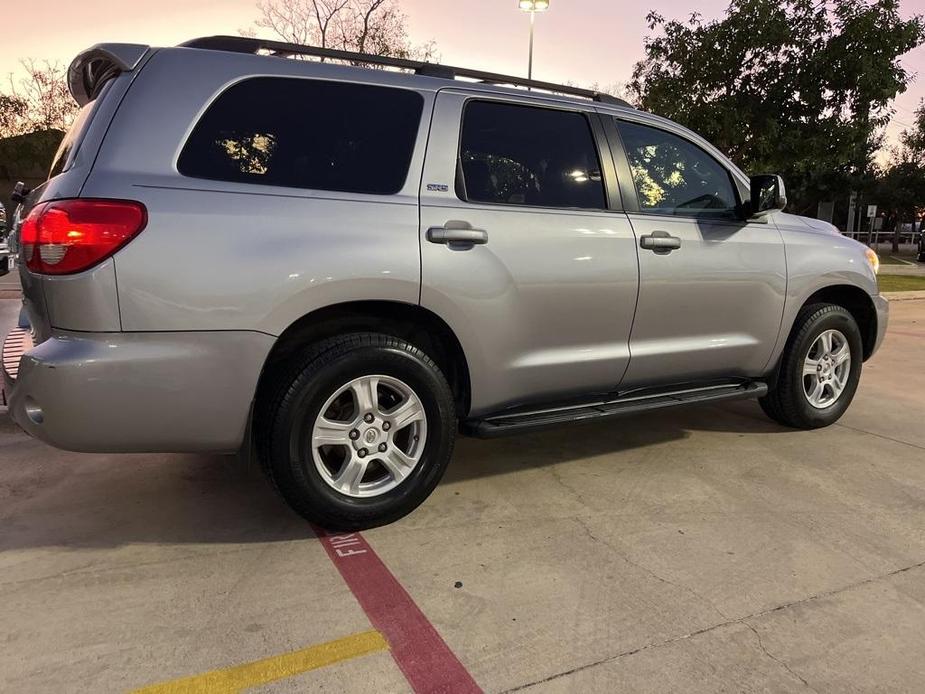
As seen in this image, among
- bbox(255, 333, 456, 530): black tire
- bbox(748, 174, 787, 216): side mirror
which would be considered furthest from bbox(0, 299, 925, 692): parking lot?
bbox(748, 174, 787, 216): side mirror

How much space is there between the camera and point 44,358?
2.45 m

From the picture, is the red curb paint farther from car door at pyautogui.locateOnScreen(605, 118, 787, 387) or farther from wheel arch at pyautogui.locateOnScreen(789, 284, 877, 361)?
wheel arch at pyautogui.locateOnScreen(789, 284, 877, 361)

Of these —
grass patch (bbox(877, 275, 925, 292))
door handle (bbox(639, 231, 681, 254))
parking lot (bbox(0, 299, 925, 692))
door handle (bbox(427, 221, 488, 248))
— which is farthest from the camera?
grass patch (bbox(877, 275, 925, 292))

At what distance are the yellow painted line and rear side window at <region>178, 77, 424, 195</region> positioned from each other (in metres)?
1.70

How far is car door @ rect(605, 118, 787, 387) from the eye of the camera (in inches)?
142

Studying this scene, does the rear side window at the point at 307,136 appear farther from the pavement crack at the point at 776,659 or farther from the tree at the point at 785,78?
the tree at the point at 785,78

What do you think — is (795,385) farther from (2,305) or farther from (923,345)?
(2,305)

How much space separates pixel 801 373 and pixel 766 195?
1208 millimetres

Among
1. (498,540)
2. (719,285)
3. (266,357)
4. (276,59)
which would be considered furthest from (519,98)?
(498,540)

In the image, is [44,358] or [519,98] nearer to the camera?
[44,358]

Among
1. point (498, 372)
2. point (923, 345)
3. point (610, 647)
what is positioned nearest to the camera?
point (610, 647)

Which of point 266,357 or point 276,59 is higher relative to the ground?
point 276,59

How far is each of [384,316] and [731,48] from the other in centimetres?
1126

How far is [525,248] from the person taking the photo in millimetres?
3170
